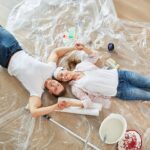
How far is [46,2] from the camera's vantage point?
2098mm

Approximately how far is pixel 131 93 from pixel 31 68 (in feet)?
1.81

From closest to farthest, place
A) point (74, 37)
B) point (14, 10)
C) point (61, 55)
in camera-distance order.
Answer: point (61, 55), point (74, 37), point (14, 10)

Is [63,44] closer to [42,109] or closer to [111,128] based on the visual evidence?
[42,109]

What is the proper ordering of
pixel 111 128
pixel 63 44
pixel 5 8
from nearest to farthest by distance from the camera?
pixel 111 128
pixel 63 44
pixel 5 8

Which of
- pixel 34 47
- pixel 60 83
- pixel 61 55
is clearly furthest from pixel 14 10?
pixel 60 83

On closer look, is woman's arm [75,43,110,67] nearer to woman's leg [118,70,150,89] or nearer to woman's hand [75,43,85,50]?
woman's hand [75,43,85,50]

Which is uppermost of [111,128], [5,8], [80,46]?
[5,8]

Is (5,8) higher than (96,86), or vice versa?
(5,8)

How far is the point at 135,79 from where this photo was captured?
1694 mm

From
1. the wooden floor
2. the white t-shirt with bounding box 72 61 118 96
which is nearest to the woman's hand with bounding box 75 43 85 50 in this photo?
the white t-shirt with bounding box 72 61 118 96

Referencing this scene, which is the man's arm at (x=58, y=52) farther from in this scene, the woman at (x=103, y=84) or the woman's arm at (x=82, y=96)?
the woman's arm at (x=82, y=96)

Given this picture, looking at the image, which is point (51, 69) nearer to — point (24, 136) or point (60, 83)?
point (60, 83)

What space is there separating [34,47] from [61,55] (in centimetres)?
20

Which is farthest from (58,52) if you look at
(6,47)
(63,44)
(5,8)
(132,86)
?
(5,8)
